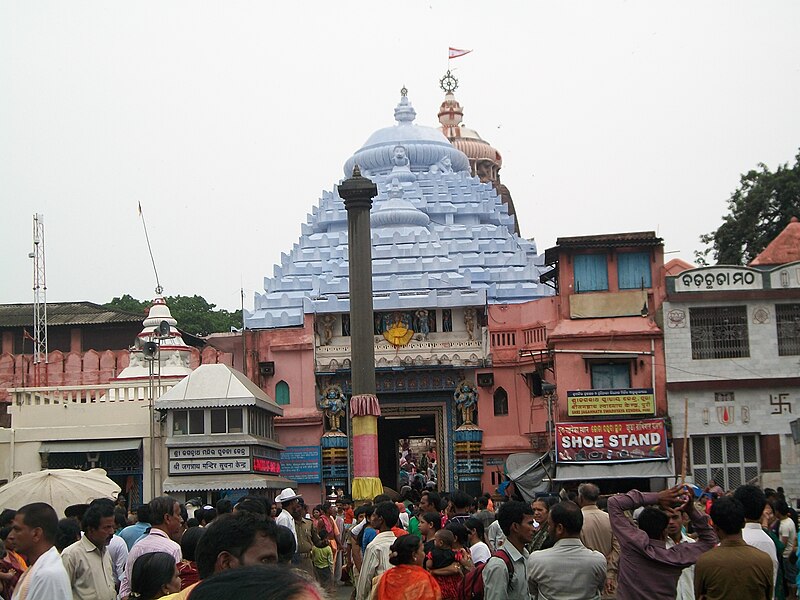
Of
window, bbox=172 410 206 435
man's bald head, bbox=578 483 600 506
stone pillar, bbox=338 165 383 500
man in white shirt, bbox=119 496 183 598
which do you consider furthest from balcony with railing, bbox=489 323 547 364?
man in white shirt, bbox=119 496 183 598

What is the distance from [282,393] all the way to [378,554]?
28.8m

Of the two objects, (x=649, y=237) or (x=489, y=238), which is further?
(x=489, y=238)

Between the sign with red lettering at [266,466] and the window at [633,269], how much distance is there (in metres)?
10.5

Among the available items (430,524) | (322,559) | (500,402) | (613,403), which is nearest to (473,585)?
(430,524)

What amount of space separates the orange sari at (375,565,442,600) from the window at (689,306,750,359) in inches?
1009

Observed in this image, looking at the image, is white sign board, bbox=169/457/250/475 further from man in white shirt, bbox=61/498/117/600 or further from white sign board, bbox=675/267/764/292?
man in white shirt, bbox=61/498/117/600

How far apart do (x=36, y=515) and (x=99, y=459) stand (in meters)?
27.3

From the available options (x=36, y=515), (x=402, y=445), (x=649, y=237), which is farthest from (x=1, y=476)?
(x=402, y=445)

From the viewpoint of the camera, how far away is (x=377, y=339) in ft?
127

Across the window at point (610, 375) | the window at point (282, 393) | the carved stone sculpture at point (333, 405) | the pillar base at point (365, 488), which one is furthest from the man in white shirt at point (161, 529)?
the window at point (282, 393)

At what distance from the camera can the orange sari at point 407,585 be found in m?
8.72

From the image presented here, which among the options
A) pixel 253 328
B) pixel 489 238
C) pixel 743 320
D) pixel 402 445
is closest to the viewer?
pixel 743 320

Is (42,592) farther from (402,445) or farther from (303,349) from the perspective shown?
(402,445)

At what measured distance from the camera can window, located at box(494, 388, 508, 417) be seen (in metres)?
38.0
